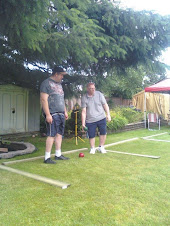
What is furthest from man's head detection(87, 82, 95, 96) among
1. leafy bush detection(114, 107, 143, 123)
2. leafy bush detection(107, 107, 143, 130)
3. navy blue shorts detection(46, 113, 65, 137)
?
leafy bush detection(114, 107, 143, 123)

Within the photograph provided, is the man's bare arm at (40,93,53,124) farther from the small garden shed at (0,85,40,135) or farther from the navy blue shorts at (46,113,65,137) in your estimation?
the small garden shed at (0,85,40,135)

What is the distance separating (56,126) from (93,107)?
3.91 ft

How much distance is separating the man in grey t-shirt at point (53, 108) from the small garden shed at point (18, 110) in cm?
362

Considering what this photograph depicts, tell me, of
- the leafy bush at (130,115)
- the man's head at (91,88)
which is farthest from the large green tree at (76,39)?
the leafy bush at (130,115)

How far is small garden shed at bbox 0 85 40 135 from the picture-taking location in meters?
8.02

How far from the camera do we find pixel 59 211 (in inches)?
86.1

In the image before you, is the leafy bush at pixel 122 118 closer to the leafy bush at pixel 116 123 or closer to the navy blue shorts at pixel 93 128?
the leafy bush at pixel 116 123

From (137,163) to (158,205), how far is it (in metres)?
1.77

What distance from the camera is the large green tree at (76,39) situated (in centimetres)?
319

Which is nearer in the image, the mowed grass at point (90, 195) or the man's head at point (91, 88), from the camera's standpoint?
the mowed grass at point (90, 195)

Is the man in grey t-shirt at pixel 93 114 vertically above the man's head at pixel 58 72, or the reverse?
the man's head at pixel 58 72

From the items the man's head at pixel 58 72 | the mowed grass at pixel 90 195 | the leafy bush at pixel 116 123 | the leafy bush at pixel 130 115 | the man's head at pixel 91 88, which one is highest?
the man's head at pixel 58 72

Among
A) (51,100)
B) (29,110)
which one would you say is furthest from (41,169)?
(29,110)

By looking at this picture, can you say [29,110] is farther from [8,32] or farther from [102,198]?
[102,198]
